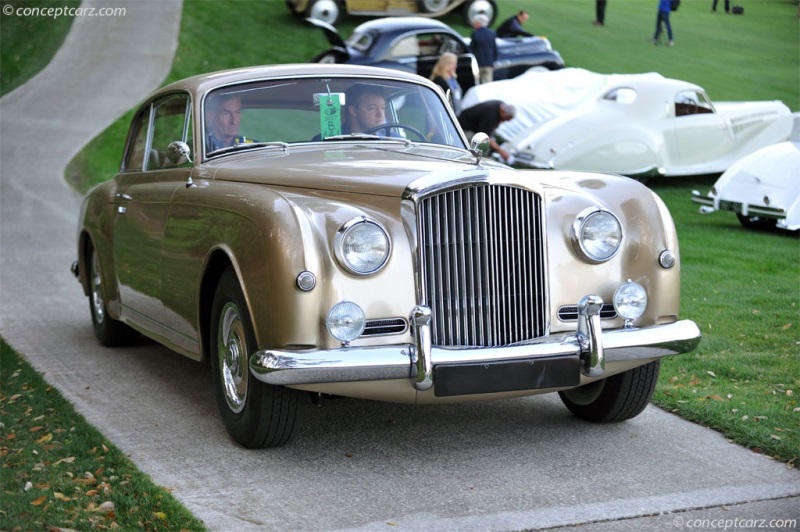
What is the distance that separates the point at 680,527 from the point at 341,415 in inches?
89.3

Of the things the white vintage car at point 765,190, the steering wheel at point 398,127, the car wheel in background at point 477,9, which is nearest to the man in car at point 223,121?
the steering wheel at point 398,127

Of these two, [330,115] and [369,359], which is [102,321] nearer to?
[330,115]

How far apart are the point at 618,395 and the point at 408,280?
1448mm

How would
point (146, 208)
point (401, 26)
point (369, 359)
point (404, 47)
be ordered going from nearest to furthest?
point (369, 359) < point (146, 208) < point (404, 47) < point (401, 26)

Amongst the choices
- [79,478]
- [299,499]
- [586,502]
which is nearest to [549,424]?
[586,502]

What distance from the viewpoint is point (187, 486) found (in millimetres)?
4812

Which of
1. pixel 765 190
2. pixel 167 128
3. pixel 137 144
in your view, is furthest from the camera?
pixel 765 190

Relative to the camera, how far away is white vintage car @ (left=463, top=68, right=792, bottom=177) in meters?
15.0

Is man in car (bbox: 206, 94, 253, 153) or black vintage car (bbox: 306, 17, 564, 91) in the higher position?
man in car (bbox: 206, 94, 253, 153)

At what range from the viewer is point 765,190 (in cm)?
1248

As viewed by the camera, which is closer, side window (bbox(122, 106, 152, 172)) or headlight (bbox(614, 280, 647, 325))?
headlight (bbox(614, 280, 647, 325))

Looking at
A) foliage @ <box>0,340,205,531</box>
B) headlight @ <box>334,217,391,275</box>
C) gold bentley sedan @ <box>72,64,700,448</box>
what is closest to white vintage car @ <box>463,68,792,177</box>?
gold bentley sedan @ <box>72,64,700,448</box>

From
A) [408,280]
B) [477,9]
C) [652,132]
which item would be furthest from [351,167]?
[477,9]

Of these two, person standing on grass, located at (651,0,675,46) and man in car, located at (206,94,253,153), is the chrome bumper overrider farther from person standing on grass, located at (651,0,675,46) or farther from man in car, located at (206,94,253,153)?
person standing on grass, located at (651,0,675,46)
